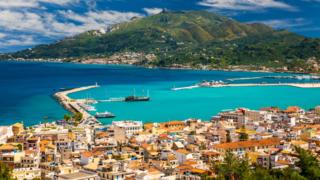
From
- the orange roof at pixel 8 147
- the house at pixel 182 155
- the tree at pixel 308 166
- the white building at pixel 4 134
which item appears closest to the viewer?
the tree at pixel 308 166

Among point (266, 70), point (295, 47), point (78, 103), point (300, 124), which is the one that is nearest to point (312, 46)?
point (295, 47)

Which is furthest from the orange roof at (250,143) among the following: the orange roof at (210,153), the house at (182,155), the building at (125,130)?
the building at (125,130)

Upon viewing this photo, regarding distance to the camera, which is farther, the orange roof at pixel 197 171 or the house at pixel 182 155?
the house at pixel 182 155

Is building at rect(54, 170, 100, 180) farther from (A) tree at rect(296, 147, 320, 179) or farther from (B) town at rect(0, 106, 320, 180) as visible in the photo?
(A) tree at rect(296, 147, 320, 179)

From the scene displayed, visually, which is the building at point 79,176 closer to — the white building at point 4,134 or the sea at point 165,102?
the white building at point 4,134

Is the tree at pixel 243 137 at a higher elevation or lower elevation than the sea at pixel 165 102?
higher

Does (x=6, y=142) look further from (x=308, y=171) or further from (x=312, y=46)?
(x=312, y=46)

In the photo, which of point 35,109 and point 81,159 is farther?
point 35,109

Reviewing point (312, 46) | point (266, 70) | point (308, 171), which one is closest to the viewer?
point (308, 171)
